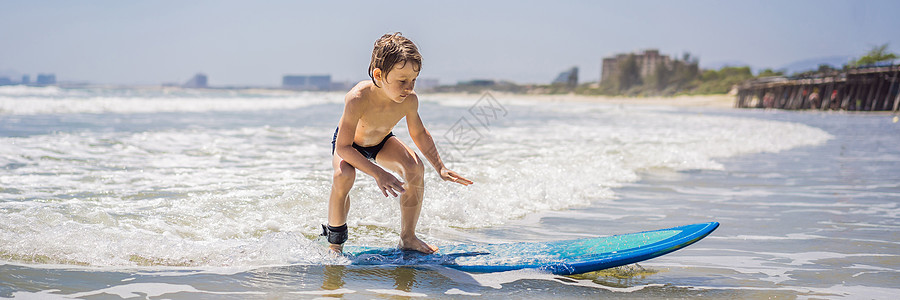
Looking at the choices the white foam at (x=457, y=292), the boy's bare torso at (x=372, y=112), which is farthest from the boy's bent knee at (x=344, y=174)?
the white foam at (x=457, y=292)

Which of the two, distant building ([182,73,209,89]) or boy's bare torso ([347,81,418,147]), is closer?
boy's bare torso ([347,81,418,147])

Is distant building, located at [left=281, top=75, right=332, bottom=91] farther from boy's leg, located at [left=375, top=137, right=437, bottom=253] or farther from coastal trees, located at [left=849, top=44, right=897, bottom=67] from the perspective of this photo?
boy's leg, located at [left=375, top=137, right=437, bottom=253]

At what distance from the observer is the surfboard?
325 centimetres

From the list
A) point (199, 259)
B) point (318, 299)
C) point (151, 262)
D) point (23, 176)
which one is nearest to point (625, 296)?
point (318, 299)

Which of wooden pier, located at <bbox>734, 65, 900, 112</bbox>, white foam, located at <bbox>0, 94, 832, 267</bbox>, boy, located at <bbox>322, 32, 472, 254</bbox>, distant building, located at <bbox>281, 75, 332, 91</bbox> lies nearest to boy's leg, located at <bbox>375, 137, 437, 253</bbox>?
boy, located at <bbox>322, 32, 472, 254</bbox>

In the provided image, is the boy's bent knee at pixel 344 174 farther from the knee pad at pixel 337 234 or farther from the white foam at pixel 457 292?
the white foam at pixel 457 292

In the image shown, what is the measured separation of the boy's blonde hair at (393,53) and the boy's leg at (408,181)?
0.50 metres

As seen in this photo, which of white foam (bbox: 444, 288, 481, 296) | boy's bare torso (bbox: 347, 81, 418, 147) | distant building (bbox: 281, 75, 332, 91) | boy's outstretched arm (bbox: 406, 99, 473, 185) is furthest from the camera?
distant building (bbox: 281, 75, 332, 91)

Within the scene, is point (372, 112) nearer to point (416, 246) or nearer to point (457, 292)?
point (416, 246)

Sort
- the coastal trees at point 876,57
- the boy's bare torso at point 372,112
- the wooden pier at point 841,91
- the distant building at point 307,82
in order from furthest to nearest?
the distant building at point 307,82, the coastal trees at point 876,57, the wooden pier at point 841,91, the boy's bare torso at point 372,112

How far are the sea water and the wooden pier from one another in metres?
29.6

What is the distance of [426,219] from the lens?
4.81m

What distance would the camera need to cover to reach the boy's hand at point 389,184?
9.32 ft

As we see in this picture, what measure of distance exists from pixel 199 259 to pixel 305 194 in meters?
1.69
